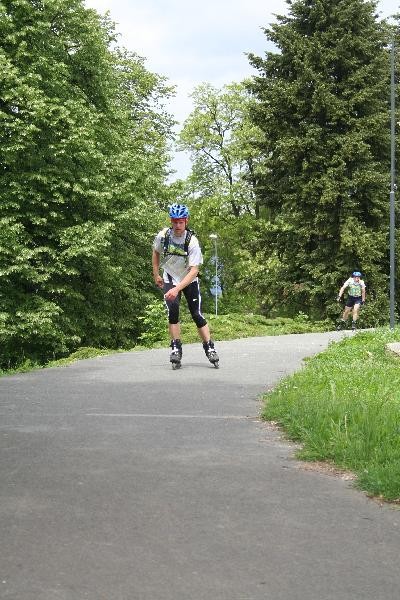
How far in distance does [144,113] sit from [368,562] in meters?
41.4

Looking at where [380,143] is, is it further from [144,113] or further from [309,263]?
[144,113]

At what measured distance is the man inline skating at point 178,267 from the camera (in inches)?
412

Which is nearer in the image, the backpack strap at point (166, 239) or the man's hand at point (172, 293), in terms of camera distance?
the man's hand at point (172, 293)

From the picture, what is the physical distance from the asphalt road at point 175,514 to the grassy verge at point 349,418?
171mm

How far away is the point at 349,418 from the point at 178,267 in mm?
4891

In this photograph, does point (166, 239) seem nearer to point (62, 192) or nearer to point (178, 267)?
point (178, 267)

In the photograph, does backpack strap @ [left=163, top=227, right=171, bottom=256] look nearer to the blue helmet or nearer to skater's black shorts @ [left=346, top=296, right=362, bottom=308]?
the blue helmet

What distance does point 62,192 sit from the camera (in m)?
25.5

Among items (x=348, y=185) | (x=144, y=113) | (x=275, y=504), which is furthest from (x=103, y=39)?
(x=275, y=504)

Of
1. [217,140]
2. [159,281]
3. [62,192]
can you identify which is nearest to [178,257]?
[159,281]

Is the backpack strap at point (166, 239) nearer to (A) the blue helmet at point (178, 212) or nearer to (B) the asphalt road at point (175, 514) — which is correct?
(A) the blue helmet at point (178, 212)

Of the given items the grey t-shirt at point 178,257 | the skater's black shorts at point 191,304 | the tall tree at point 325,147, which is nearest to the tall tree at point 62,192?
the tall tree at point 325,147

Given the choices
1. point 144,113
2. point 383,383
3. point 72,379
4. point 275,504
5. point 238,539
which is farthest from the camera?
point 144,113

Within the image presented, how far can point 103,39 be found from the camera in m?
29.6
